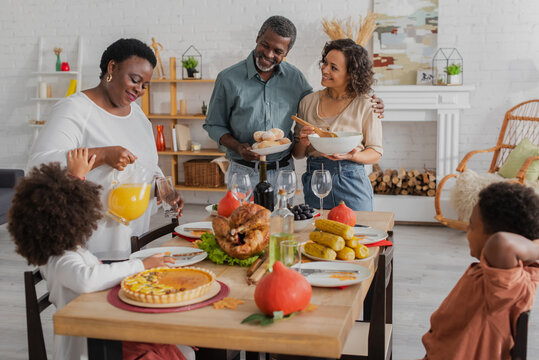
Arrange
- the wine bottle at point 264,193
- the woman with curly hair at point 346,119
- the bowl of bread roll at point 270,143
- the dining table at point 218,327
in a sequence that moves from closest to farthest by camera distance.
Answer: the dining table at point 218,327, the wine bottle at point 264,193, the bowl of bread roll at point 270,143, the woman with curly hair at point 346,119

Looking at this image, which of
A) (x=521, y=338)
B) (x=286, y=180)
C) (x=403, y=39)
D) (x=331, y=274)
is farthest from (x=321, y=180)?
(x=403, y=39)

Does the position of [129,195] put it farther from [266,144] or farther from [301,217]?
[266,144]

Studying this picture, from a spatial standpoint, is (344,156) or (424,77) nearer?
(344,156)

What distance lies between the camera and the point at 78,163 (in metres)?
2.04

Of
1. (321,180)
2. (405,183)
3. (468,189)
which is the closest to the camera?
(321,180)

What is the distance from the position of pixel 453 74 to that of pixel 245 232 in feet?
14.1

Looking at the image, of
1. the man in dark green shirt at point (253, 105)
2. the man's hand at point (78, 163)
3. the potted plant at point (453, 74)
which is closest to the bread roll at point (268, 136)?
the man in dark green shirt at point (253, 105)

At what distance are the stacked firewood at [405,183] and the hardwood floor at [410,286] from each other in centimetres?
38

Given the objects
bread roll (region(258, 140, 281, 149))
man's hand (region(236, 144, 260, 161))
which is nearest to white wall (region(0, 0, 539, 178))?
man's hand (region(236, 144, 260, 161))

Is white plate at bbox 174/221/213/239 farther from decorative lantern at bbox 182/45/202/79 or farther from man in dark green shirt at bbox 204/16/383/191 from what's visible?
decorative lantern at bbox 182/45/202/79

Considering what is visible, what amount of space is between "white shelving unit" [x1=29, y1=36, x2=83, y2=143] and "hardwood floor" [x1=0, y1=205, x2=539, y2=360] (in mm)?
1700

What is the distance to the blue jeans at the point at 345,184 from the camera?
296 cm

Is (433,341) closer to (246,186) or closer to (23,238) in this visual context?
(246,186)

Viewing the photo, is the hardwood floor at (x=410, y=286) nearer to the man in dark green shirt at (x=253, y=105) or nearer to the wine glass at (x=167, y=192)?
the man in dark green shirt at (x=253, y=105)
